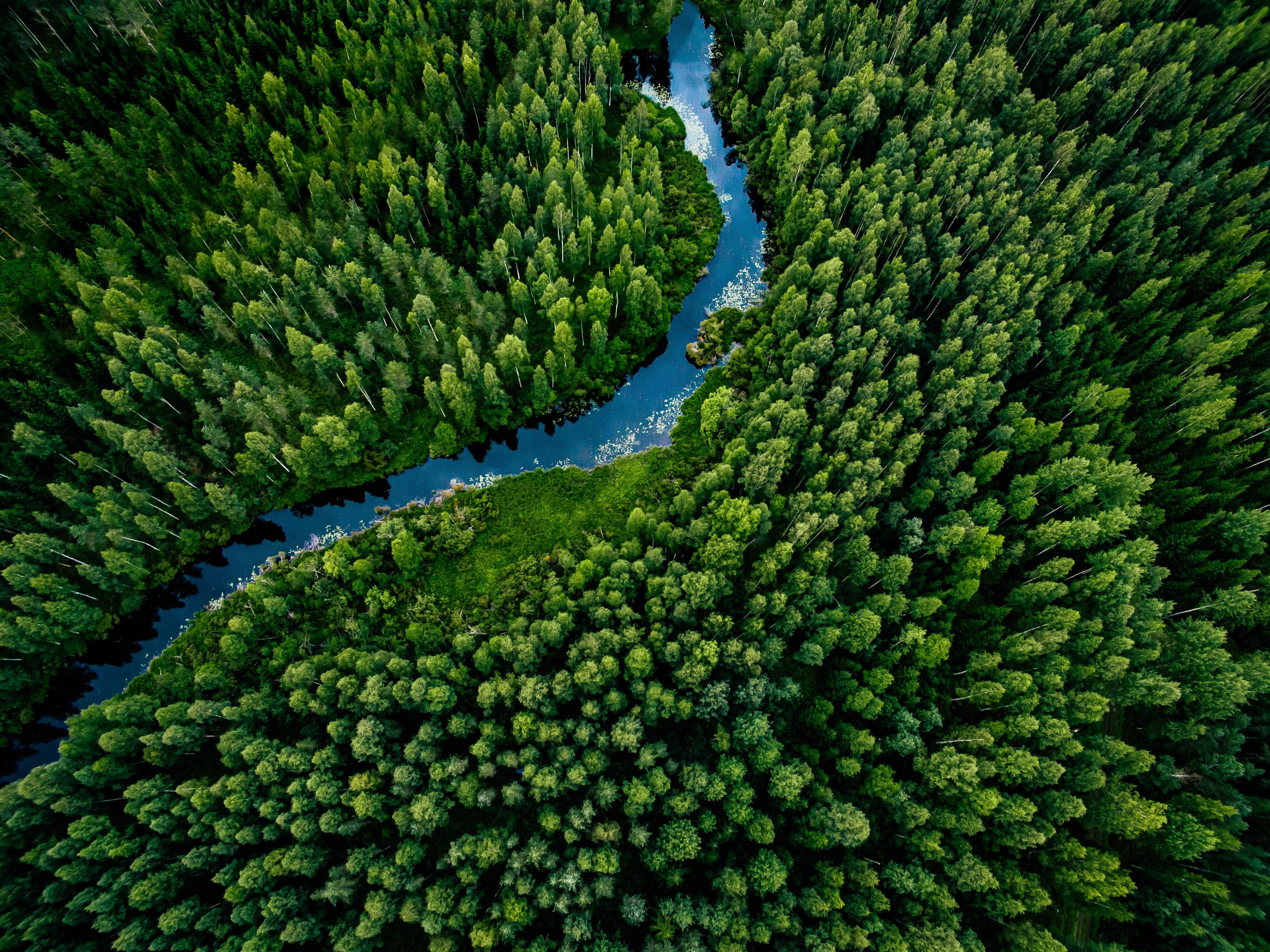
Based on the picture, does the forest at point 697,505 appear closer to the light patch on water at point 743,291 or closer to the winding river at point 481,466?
the winding river at point 481,466

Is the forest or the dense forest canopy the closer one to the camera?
the forest

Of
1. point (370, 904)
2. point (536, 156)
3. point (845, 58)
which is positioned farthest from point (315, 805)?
point (845, 58)

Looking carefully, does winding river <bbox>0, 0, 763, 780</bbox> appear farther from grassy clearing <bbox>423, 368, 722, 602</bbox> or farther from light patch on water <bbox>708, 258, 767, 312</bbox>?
grassy clearing <bbox>423, 368, 722, 602</bbox>

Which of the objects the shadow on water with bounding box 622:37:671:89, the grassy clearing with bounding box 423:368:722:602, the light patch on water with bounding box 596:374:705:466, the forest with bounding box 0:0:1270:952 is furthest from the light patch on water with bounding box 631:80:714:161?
the grassy clearing with bounding box 423:368:722:602

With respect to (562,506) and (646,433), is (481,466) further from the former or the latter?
(646,433)

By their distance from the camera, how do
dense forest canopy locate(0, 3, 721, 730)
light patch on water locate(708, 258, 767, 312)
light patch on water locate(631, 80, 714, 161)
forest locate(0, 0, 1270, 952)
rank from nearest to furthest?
forest locate(0, 0, 1270, 952), dense forest canopy locate(0, 3, 721, 730), light patch on water locate(708, 258, 767, 312), light patch on water locate(631, 80, 714, 161)

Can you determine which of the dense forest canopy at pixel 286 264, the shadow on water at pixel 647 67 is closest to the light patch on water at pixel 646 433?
the dense forest canopy at pixel 286 264
